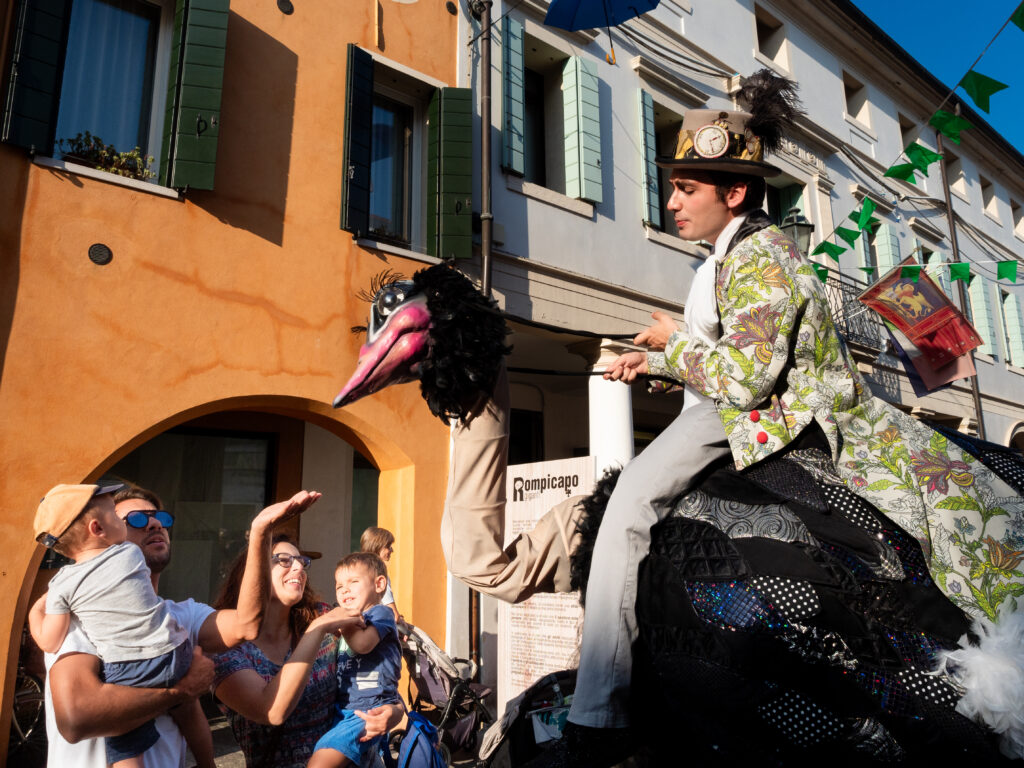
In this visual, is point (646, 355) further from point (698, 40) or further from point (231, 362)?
point (698, 40)

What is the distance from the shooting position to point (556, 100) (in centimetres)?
966

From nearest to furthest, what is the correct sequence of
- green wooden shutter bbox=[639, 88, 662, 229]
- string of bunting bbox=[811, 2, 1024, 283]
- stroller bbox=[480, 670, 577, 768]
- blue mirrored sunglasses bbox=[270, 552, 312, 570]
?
stroller bbox=[480, 670, 577, 768]
blue mirrored sunglasses bbox=[270, 552, 312, 570]
string of bunting bbox=[811, 2, 1024, 283]
green wooden shutter bbox=[639, 88, 662, 229]

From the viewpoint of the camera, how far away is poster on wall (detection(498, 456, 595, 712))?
5711 mm

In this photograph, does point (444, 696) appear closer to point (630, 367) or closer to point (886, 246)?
point (630, 367)

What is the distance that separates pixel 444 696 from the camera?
19.8 feet

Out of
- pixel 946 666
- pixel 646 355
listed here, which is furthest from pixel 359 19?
pixel 946 666

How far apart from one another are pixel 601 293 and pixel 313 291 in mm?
3643

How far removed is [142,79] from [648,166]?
6.02 meters

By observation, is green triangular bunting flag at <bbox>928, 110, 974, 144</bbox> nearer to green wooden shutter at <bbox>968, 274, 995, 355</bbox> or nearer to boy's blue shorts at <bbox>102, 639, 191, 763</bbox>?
boy's blue shorts at <bbox>102, 639, 191, 763</bbox>

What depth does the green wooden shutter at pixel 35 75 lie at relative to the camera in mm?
5523

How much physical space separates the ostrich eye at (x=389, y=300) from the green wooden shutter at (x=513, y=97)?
6540 millimetres

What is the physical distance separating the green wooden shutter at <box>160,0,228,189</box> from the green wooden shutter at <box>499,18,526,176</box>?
3.10 m

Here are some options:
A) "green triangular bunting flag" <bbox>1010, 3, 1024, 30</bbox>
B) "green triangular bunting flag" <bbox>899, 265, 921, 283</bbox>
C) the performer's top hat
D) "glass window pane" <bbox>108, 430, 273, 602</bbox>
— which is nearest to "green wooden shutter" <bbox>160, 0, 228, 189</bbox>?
"glass window pane" <bbox>108, 430, 273, 602</bbox>

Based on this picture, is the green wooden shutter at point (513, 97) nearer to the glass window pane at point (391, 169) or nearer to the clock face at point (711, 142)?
the glass window pane at point (391, 169)
